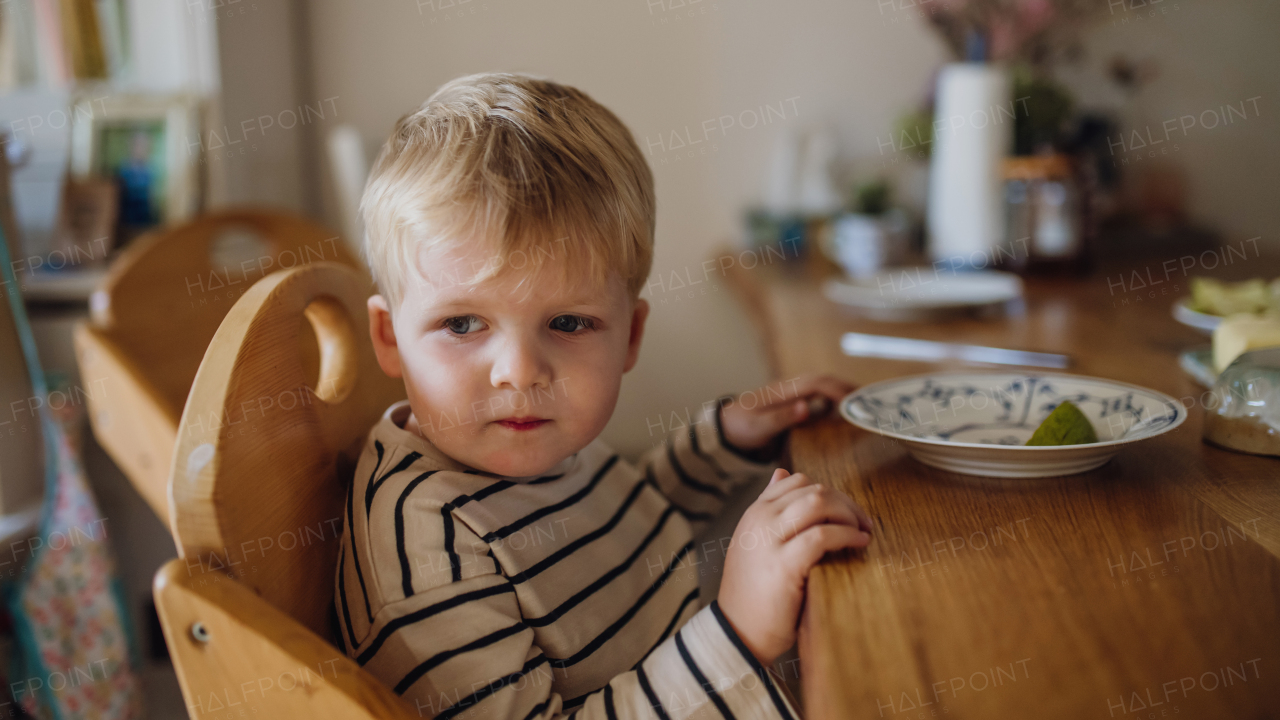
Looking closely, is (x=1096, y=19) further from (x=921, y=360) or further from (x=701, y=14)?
(x=921, y=360)

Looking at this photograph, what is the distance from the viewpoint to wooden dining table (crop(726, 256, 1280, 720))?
0.36 m

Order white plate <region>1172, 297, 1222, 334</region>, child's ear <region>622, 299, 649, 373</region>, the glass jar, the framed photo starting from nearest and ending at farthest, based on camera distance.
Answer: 1. child's ear <region>622, 299, 649, 373</region>
2. white plate <region>1172, 297, 1222, 334</region>
3. the glass jar
4. the framed photo

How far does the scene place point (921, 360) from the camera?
3.20 ft

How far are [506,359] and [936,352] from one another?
619 millimetres

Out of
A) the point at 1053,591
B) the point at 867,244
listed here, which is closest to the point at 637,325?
the point at 1053,591

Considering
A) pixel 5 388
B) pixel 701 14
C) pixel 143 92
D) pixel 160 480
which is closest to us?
pixel 160 480

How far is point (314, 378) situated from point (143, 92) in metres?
1.03

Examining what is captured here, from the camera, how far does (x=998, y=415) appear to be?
2.37ft

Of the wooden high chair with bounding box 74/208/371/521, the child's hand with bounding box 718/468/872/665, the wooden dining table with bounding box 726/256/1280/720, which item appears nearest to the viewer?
the wooden dining table with bounding box 726/256/1280/720

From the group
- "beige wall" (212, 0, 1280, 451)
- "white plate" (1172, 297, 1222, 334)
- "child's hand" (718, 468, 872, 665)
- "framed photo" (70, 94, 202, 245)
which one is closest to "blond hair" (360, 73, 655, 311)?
"child's hand" (718, 468, 872, 665)

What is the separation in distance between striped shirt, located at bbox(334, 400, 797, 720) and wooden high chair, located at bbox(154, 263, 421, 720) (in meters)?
0.04

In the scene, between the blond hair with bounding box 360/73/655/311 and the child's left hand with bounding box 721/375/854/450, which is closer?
the blond hair with bounding box 360/73/655/311

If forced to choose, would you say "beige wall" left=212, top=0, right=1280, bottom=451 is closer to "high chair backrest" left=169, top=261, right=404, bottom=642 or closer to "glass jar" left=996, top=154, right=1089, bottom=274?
"glass jar" left=996, top=154, right=1089, bottom=274

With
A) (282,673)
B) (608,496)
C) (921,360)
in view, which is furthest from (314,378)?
(921,360)
